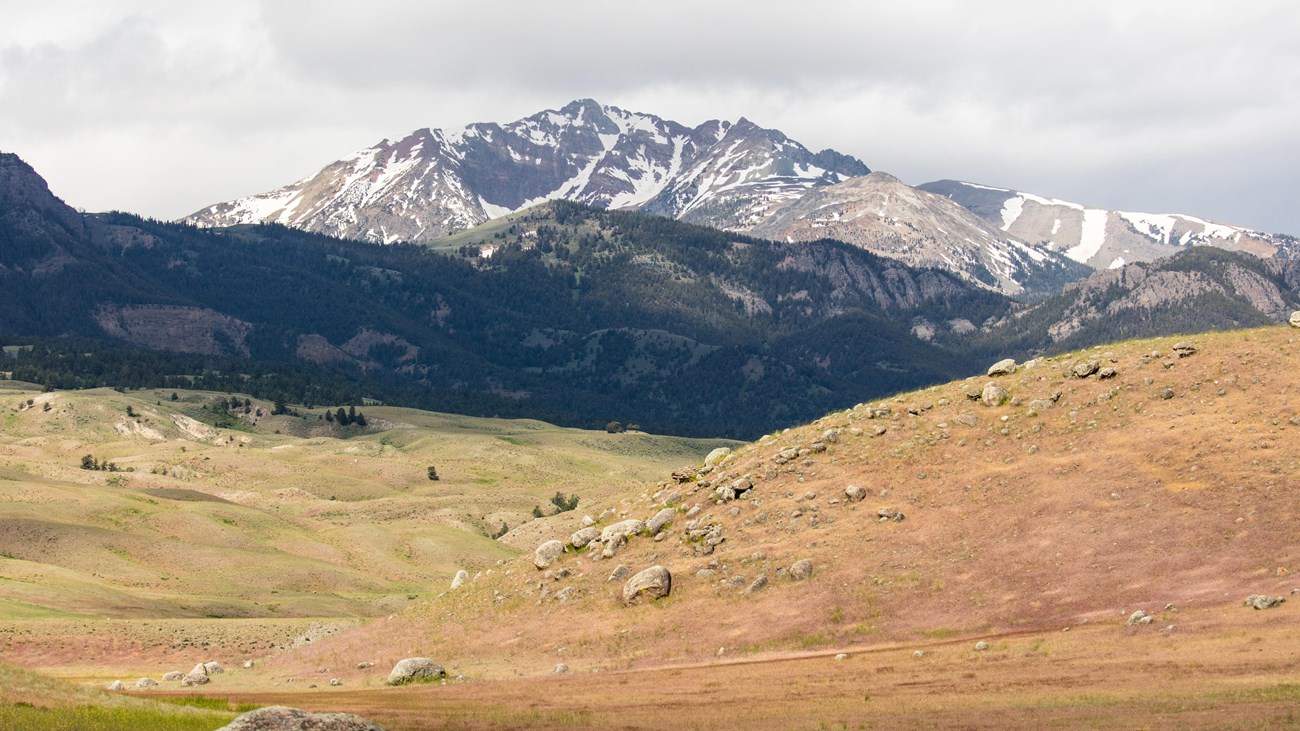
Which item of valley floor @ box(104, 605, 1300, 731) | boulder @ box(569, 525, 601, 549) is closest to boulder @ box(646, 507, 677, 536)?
boulder @ box(569, 525, 601, 549)

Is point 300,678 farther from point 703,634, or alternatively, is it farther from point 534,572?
point 703,634

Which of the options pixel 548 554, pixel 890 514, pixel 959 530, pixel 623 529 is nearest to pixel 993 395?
pixel 890 514

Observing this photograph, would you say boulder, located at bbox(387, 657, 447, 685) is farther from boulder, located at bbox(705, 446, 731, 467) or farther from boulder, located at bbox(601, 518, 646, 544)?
boulder, located at bbox(705, 446, 731, 467)

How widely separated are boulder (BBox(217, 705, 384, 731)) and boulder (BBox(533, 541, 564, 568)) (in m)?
33.6

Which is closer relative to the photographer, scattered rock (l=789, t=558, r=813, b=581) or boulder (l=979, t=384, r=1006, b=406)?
scattered rock (l=789, t=558, r=813, b=581)

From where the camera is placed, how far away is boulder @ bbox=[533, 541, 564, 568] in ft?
236

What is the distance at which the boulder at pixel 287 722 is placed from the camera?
120ft

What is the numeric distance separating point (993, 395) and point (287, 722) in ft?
162

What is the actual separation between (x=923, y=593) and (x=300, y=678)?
107 ft

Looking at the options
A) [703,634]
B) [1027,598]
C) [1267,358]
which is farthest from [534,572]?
[1267,358]

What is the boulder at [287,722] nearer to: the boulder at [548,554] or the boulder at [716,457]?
the boulder at [548,554]

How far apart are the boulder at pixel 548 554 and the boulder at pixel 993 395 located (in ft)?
89.3

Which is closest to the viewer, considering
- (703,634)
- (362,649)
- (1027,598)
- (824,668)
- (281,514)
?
(824,668)

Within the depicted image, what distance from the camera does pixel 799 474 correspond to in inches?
2827
